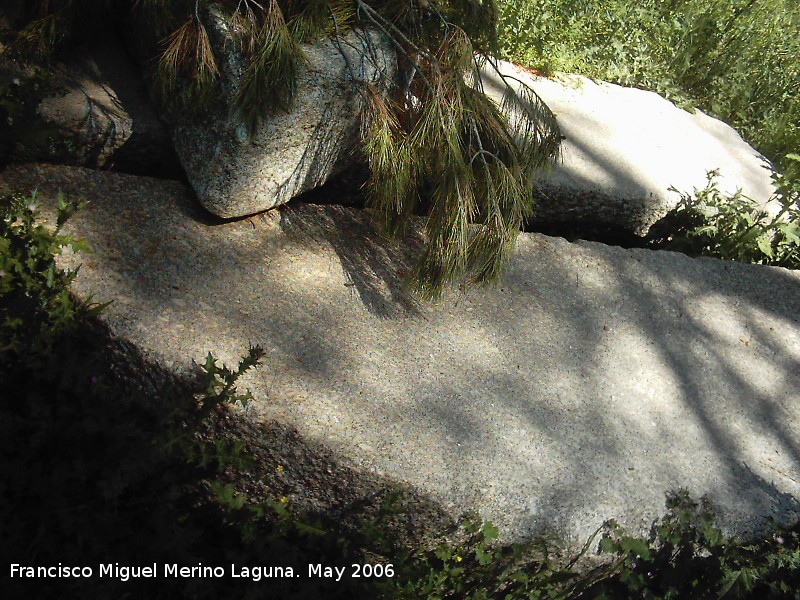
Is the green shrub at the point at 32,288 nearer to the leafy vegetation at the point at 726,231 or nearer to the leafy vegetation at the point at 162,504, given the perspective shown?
the leafy vegetation at the point at 162,504

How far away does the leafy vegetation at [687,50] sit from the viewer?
4488 millimetres

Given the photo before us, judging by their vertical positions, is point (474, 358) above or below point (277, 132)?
below

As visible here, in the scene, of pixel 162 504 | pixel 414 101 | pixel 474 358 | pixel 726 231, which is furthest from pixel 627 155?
pixel 162 504

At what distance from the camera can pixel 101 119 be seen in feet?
9.60

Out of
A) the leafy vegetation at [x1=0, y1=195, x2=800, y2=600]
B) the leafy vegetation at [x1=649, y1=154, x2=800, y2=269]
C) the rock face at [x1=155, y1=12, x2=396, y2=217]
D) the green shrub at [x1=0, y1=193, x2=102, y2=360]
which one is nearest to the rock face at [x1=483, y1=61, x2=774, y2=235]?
the leafy vegetation at [x1=649, y1=154, x2=800, y2=269]

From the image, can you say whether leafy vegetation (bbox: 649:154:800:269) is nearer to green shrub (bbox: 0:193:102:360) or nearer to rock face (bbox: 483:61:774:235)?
rock face (bbox: 483:61:774:235)

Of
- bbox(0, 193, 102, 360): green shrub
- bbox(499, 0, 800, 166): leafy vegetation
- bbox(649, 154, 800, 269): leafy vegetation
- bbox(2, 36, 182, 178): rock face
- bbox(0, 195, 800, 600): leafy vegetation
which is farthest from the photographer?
bbox(499, 0, 800, 166): leafy vegetation

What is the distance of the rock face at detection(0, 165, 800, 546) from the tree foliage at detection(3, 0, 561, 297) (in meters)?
0.27

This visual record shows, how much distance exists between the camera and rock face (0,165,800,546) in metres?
2.37

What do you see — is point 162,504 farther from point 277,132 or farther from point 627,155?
point 627,155

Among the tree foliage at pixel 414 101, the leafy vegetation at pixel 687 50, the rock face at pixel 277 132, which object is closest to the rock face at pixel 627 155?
the leafy vegetation at pixel 687 50

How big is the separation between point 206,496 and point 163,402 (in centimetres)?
33

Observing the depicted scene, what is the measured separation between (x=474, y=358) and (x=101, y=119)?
1.71 metres

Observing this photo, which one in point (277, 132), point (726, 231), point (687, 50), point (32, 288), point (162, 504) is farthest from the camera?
point (687, 50)
